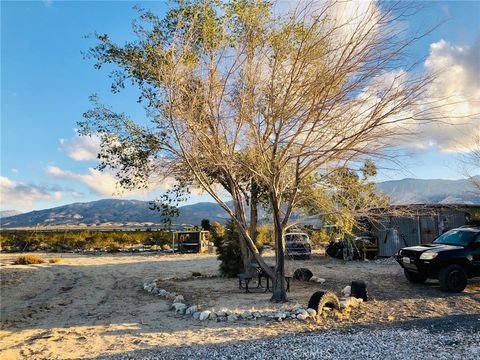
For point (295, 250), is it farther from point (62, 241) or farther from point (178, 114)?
point (62, 241)

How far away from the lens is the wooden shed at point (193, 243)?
30062 millimetres

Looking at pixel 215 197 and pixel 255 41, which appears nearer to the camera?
pixel 255 41

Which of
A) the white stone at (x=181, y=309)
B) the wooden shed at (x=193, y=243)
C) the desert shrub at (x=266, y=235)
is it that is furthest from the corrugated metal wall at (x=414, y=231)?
the white stone at (x=181, y=309)

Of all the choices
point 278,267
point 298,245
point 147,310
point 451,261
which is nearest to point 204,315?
point 147,310

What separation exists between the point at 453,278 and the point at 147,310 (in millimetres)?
8301

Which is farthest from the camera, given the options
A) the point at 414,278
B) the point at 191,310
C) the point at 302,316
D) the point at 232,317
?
the point at 414,278

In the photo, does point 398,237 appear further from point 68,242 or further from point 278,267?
point 68,242

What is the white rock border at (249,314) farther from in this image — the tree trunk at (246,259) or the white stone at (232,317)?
the tree trunk at (246,259)

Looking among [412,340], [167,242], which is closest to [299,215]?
[412,340]

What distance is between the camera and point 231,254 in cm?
1634

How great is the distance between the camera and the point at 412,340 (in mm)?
7090

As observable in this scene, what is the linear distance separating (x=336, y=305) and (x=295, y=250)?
13.1m

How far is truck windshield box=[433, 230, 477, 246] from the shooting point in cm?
1280

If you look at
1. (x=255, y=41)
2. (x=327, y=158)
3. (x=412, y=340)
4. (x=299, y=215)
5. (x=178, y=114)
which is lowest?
(x=412, y=340)
